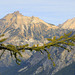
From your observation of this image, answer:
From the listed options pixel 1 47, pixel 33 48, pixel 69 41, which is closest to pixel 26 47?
pixel 33 48

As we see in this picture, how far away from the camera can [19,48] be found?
15570 mm

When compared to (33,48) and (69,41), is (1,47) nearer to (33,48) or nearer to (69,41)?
(33,48)

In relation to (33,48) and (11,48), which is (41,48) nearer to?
(33,48)

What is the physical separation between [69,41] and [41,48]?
6.26 ft

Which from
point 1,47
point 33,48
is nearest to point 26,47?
point 33,48

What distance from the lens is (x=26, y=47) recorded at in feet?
49.8

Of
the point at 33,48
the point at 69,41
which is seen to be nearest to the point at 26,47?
the point at 33,48

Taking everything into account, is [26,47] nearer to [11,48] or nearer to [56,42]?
[11,48]

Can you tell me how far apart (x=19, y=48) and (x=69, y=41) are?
3.39 meters

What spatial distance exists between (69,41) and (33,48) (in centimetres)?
240

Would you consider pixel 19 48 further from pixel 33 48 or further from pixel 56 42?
pixel 56 42

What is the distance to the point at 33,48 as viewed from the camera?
589 inches

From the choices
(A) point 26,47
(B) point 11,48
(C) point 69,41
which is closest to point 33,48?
(A) point 26,47

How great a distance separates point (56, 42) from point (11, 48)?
2.95 meters
